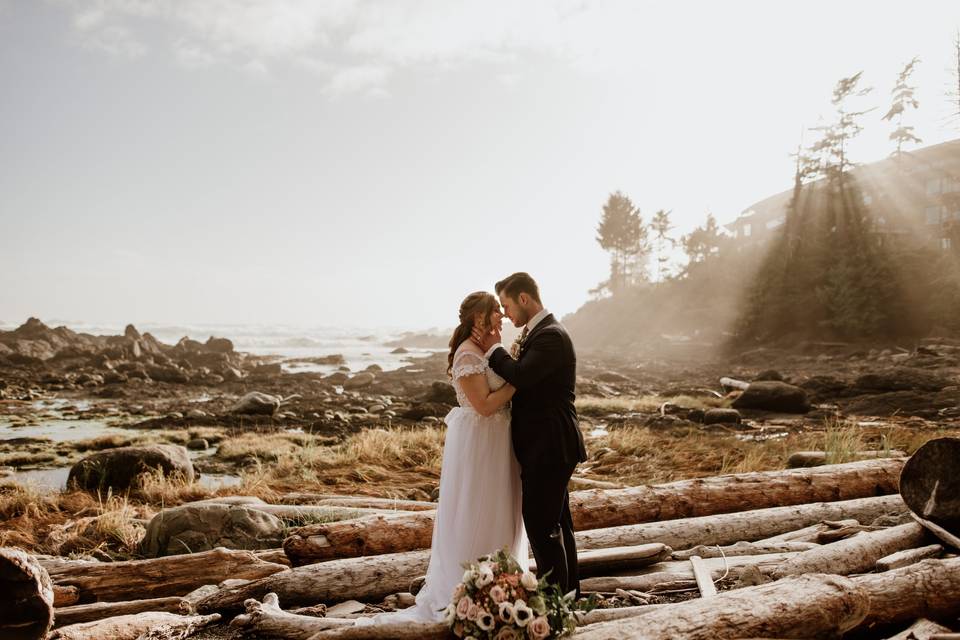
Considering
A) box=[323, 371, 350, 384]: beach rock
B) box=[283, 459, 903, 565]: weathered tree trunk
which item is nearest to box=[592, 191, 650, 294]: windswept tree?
box=[323, 371, 350, 384]: beach rock

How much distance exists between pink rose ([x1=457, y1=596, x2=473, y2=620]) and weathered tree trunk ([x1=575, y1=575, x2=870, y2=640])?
66 centimetres

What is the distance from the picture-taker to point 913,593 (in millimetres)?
4012

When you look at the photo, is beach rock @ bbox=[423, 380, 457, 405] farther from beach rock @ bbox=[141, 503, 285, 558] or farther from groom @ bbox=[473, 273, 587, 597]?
groom @ bbox=[473, 273, 587, 597]

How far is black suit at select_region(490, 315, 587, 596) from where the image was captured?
4195 mm


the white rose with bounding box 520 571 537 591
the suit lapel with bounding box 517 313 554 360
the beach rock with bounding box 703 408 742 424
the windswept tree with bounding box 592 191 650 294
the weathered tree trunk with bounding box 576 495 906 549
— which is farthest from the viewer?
the windswept tree with bounding box 592 191 650 294

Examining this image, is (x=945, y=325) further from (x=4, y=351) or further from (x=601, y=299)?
(x=4, y=351)

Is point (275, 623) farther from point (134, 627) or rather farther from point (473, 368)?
point (473, 368)

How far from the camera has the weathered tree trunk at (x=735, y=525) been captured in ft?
19.1

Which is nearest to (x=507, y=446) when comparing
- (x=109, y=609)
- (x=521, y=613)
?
(x=521, y=613)

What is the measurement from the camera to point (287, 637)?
4.24m

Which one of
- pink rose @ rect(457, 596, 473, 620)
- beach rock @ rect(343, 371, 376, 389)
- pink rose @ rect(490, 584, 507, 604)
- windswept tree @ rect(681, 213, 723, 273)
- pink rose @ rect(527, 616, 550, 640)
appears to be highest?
windswept tree @ rect(681, 213, 723, 273)

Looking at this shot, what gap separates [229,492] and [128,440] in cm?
801

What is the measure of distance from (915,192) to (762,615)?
56.8 metres

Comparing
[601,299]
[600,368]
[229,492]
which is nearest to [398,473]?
[229,492]
